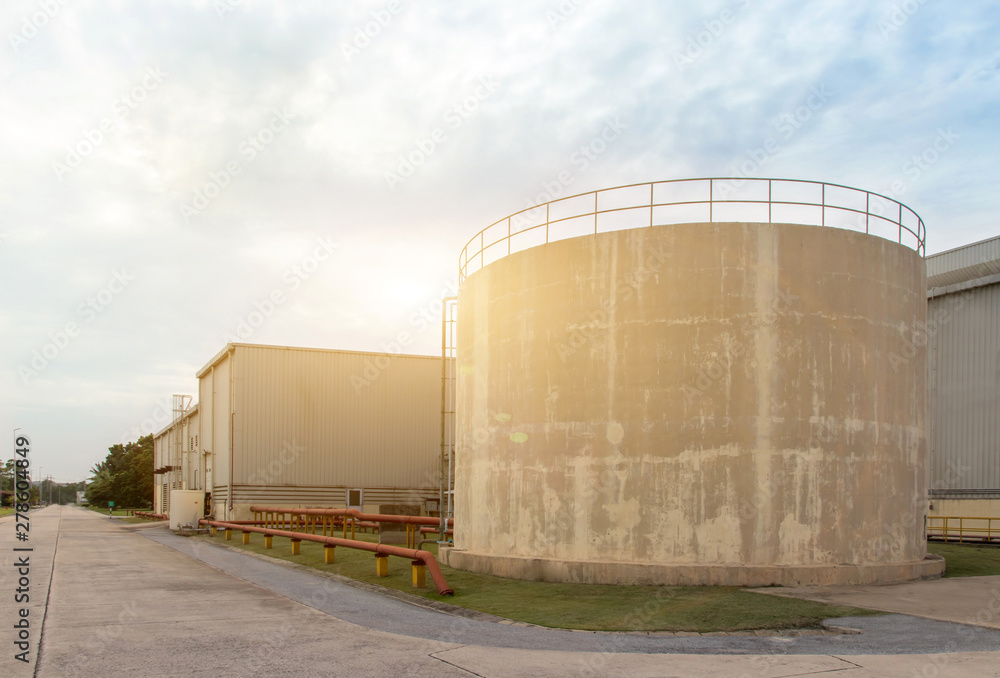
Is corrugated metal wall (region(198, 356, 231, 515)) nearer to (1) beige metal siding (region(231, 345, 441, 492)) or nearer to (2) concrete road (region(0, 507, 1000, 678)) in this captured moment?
(1) beige metal siding (region(231, 345, 441, 492))

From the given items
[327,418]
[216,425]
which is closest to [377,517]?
[327,418]

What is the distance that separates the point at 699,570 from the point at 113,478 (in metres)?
106

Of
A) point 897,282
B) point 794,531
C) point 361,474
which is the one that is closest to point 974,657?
point 794,531

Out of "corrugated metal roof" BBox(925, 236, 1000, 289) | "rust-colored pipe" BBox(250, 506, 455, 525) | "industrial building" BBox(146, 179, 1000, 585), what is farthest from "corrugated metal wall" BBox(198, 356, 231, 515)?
"corrugated metal roof" BBox(925, 236, 1000, 289)

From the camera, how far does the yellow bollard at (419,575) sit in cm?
1354

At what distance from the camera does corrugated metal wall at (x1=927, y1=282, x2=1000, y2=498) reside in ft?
86.8

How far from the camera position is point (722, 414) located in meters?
13.6

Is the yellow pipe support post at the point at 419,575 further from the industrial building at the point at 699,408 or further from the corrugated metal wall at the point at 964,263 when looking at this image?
the corrugated metal wall at the point at 964,263

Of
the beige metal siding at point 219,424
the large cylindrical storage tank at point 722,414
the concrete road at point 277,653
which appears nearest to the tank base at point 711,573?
the large cylindrical storage tank at point 722,414

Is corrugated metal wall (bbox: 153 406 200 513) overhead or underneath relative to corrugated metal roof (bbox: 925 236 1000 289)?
underneath

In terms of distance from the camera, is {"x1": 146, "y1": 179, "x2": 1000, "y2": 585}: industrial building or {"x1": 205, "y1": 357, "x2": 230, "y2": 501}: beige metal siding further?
{"x1": 205, "y1": 357, "x2": 230, "y2": 501}: beige metal siding

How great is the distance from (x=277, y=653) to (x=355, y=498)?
2753cm

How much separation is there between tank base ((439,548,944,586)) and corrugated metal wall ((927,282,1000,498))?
1371cm

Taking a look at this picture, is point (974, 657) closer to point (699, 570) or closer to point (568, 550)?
point (699, 570)
